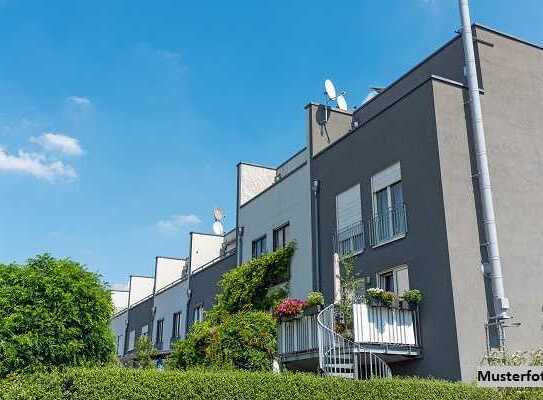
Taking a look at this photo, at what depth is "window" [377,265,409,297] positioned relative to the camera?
1633 centimetres

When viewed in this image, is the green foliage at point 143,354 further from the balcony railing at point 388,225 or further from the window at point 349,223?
the balcony railing at point 388,225

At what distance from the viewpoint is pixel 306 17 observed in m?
14.3

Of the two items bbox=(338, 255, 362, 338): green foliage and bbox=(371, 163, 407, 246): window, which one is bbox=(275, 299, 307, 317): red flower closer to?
bbox=(338, 255, 362, 338): green foliage

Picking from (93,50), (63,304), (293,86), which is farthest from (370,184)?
(63,304)

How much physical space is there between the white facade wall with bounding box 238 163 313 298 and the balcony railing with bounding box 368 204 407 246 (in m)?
3.34

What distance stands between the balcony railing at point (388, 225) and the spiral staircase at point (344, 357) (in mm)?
3215

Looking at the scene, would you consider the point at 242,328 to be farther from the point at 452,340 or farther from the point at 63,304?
the point at 63,304

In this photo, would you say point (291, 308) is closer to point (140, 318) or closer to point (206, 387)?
point (206, 387)

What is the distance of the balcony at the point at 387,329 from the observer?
14.8m

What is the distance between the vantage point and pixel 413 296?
1531cm

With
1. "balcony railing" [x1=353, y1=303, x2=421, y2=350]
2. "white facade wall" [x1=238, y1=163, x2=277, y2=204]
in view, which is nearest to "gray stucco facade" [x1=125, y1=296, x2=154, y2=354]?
"white facade wall" [x1=238, y1=163, x2=277, y2=204]

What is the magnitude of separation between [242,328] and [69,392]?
29.7 ft

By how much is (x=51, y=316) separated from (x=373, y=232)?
9.37m

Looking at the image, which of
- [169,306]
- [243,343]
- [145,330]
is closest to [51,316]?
[243,343]
